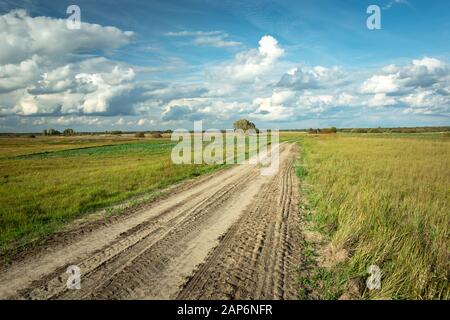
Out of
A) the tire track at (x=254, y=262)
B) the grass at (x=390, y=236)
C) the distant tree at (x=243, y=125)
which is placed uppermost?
the distant tree at (x=243, y=125)

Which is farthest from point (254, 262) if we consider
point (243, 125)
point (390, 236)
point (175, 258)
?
point (243, 125)

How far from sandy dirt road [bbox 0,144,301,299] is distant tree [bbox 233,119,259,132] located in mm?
128900

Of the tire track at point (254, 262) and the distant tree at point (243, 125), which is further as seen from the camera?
the distant tree at point (243, 125)

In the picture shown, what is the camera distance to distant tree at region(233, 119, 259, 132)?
138 metres

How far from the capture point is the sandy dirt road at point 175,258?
179 inches

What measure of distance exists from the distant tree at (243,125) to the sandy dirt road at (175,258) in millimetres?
128900

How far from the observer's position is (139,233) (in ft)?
23.6

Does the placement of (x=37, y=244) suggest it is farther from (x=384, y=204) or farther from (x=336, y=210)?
(x=384, y=204)

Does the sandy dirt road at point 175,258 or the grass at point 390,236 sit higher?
the grass at point 390,236

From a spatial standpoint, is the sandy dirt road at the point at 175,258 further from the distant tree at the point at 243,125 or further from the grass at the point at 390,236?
the distant tree at the point at 243,125

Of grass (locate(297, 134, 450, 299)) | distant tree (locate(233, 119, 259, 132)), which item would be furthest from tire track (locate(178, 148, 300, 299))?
distant tree (locate(233, 119, 259, 132))

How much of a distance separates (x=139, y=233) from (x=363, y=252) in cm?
503

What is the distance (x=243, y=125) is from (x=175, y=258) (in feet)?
442

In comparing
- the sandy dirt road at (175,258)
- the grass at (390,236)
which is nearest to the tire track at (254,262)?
the sandy dirt road at (175,258)
